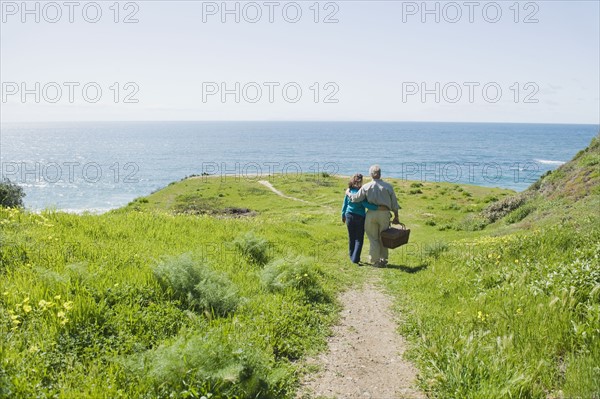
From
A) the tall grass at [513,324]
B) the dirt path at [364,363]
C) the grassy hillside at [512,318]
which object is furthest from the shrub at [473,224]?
the dirt path at [364,363]

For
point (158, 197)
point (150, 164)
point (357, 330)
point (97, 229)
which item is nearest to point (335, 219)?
point (97, 229)

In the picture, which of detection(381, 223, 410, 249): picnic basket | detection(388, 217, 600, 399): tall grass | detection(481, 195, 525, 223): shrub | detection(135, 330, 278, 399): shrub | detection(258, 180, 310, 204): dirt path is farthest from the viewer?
detection(258, 180, 310, 204): dirt path

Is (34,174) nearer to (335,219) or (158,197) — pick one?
(158,197)

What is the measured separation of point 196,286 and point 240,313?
36.8 inches

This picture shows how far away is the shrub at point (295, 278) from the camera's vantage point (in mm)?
9234

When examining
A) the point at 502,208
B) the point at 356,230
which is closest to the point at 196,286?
the point at 356,230

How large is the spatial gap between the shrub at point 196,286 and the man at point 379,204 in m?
6.64

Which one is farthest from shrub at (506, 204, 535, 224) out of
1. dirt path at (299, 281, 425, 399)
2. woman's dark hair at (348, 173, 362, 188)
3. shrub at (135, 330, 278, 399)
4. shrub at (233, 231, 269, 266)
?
shrub at (135, 330, 278, 399)

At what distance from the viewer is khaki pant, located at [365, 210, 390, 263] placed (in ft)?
44.9

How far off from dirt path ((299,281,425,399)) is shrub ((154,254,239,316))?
194cm

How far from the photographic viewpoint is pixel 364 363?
6695mm

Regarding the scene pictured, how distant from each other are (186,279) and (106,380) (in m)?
2.97

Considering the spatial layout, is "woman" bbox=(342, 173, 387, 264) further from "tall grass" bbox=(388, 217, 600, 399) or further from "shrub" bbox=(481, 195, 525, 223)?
"shrub" bbox=(481, 195, 525, 223)

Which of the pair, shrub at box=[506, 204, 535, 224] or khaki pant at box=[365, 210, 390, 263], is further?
shrub at box=[506, 204, 535, 224]
